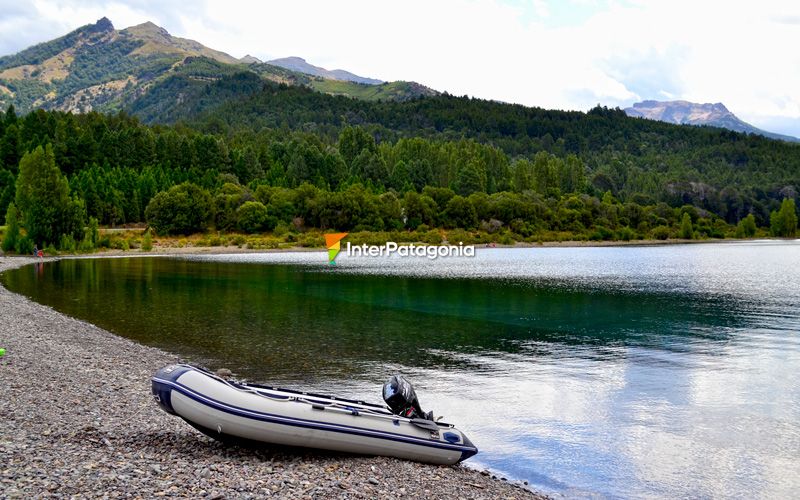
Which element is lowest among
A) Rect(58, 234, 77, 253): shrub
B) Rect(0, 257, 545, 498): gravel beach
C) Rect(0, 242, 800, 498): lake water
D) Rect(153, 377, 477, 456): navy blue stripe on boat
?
Rect(0, 242, 800, 498): lake water

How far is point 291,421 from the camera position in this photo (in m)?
15.4

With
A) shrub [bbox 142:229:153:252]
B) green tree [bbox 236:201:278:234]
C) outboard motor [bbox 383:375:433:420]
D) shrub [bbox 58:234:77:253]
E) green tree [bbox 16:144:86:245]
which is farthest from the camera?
green tree [bbox 236:201:278:234]

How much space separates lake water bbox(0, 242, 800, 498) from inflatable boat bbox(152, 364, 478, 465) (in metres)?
2.11

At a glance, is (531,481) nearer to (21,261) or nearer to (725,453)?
(725,453)

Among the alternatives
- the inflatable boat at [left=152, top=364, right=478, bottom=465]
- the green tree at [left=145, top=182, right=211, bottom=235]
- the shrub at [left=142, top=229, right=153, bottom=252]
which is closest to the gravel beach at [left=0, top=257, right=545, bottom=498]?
Result: the inflatable boat at [left=152, top=364, right=478, bottom=465]

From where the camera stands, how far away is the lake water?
1834cm

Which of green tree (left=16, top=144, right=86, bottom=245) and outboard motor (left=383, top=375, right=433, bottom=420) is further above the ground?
green tree (left=16, top=144, right=86, bottom=245)

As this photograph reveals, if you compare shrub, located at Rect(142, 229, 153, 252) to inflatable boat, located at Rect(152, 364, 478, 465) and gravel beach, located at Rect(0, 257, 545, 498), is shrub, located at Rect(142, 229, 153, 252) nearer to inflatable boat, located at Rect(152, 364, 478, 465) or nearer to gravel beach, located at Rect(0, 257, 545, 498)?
gravel beach, located at Rect(0, 257, 545, 498)

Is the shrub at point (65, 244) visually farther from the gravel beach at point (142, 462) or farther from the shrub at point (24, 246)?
the gravel beach at point (142, 462)

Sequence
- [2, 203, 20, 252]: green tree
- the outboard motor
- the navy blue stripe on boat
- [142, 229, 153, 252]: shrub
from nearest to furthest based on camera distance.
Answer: the navy blue stripe on boat, the outboard motor, [2, 203, 20, 252]: green tree, [142, 229, 153, 252]: shrub

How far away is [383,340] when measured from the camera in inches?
1465

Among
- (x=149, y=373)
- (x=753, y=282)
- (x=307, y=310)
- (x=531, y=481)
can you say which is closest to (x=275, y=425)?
(x=531, y=481)

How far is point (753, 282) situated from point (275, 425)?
260ft

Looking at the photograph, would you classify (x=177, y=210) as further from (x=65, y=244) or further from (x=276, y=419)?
(x=276, y=419)
